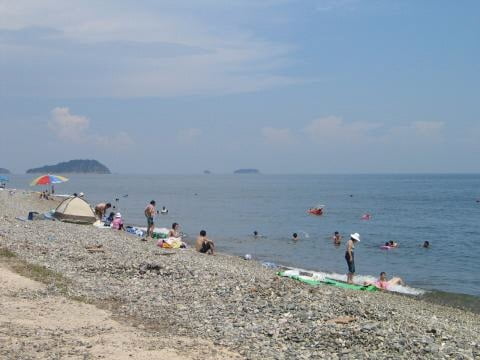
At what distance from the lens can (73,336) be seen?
10.1m

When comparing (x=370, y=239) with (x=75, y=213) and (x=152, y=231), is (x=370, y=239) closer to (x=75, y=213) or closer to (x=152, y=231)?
(x=152, y=231)

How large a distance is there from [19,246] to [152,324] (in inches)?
398

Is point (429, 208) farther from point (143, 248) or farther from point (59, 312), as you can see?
point (59, 312)

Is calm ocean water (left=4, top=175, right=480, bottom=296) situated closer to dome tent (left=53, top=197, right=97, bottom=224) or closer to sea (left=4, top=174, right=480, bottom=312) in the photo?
sea (left=4, top=174, right=480, bottom=312)

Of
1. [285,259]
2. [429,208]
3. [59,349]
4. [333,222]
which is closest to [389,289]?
[285,259]

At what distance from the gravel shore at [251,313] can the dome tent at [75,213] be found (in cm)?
1177

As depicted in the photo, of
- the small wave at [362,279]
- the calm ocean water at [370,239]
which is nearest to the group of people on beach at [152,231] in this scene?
the small wave at [362,279]

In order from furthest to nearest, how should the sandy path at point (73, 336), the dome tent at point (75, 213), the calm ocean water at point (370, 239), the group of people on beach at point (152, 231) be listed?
the dome tent at point (75, 213)
the calm ocean water at point (370, 239)
the group of people on beach at point (152, 231)
the sandy path at point (73, 336)

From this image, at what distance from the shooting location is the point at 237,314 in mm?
12406

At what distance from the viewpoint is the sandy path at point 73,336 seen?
925 cm

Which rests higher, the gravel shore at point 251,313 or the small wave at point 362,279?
the gravel shore at point 251,313

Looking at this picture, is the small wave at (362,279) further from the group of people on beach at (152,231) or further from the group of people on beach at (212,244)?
the group of people on beach at (152,231)

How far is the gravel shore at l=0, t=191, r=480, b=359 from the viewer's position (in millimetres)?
10219

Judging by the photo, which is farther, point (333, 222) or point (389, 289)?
point (333, 222)
